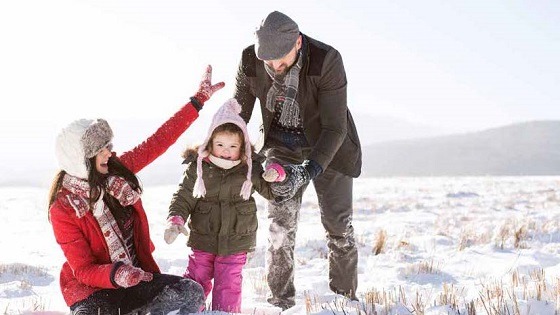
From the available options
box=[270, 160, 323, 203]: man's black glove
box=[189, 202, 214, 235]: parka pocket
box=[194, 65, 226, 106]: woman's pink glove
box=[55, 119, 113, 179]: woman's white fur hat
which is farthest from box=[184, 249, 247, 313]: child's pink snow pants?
box=[194, 65, 226, 106]: woman's pink glove

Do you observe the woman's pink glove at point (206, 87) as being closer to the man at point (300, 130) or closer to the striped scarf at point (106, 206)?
the man at point (300, 130)

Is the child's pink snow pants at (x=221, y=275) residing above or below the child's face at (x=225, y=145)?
below

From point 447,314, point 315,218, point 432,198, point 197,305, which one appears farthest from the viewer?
point 432,198

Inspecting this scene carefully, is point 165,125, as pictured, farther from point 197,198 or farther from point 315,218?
point 315,218

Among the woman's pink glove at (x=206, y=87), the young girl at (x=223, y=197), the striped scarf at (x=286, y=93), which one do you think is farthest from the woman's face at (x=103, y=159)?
the striped scarf at (x=286, y=93)

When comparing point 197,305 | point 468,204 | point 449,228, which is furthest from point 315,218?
point 197,305

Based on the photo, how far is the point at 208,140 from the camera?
3965 millimetres

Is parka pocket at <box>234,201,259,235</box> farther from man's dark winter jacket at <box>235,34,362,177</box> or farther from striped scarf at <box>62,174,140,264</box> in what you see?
striped scarf at <box>62,174,140,264</box>

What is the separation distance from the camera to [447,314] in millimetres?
2758

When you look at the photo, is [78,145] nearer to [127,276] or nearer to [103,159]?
[103,159]

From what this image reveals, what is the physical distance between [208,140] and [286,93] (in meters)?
0.68

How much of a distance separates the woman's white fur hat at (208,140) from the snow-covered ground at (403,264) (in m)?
0.88

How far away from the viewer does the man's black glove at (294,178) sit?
368 cm

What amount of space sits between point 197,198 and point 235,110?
2.18ft
